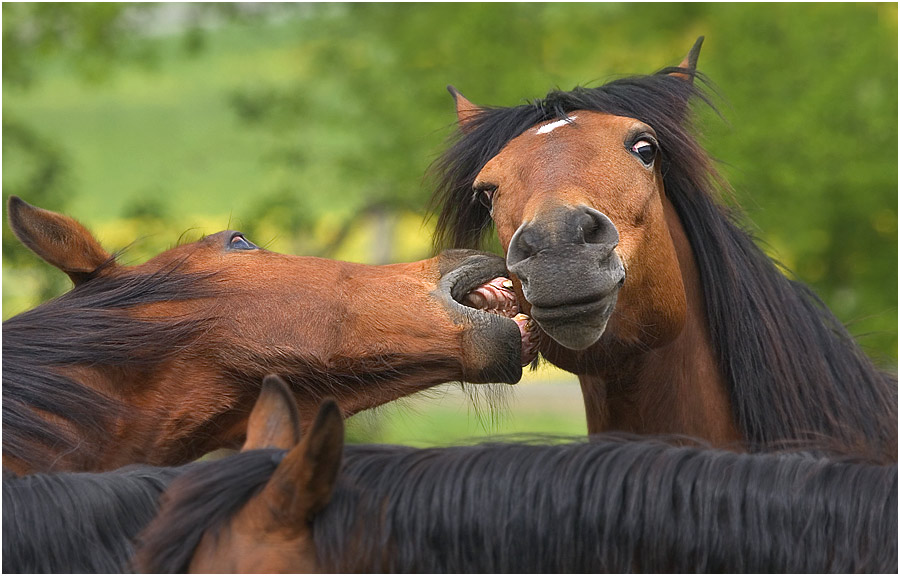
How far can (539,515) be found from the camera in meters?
2.43

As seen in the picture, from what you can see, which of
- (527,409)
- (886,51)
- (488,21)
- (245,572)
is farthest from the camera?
(527,409)

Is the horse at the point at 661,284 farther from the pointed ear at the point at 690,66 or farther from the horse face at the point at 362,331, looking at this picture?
the horse face at the point at 362,331

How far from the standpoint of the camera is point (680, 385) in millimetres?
4270

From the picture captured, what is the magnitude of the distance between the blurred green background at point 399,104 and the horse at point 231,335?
5474 mm

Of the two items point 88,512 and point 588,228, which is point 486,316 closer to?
point 588,228

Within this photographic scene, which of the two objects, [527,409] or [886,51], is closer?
[886,51]

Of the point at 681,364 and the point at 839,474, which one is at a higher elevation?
the point at 681,364

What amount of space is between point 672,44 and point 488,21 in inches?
118

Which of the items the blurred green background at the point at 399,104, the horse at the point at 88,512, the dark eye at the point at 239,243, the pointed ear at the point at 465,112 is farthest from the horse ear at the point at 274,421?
the blurred green background at the point at 399,104

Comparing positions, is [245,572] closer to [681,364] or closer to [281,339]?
[281,339]

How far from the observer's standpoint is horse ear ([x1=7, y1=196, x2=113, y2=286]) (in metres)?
3.96

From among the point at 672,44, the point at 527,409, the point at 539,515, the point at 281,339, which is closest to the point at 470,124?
the point at 281,339

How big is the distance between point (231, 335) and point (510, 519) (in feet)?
6.25

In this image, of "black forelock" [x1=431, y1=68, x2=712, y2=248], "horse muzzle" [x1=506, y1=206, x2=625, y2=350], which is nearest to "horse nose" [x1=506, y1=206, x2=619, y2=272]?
"horse muzzle" [x1=506, y1=206, x2=625, y2=350]
